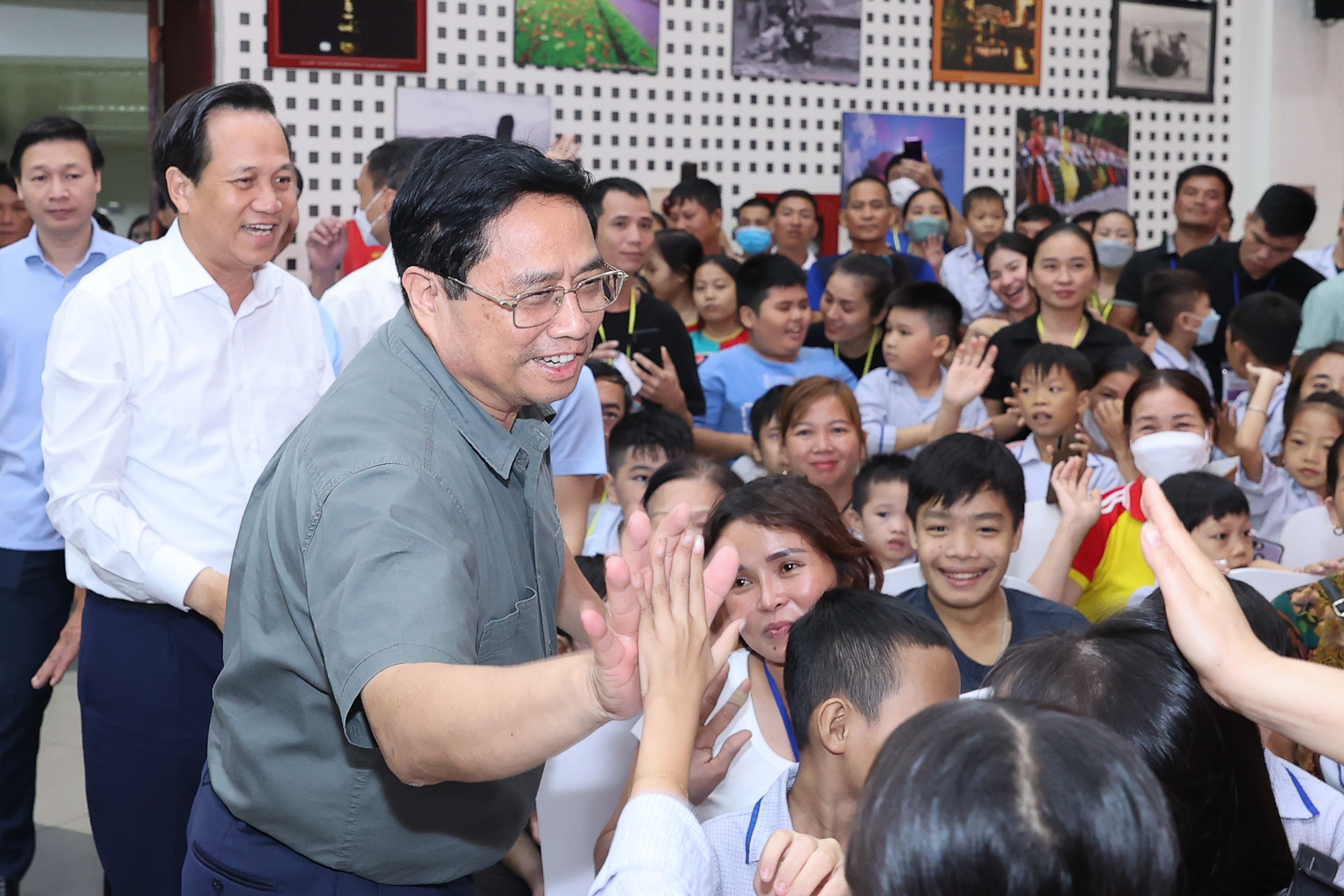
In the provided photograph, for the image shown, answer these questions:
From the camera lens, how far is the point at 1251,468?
382 centimetres

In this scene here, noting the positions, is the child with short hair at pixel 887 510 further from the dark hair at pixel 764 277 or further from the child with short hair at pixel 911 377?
the dark hair at pixel 764 277

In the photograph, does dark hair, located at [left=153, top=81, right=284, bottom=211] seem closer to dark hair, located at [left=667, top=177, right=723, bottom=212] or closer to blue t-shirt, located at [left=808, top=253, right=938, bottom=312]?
blue t-shirt, located at [left=808, top=253, right=938, bottom=312]

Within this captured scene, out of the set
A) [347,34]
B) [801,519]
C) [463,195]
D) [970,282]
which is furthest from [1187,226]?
[463,195]

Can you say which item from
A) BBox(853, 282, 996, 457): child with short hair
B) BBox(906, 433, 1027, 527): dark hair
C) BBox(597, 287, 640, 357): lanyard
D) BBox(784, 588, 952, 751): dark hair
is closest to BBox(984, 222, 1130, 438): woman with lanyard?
BBox(853, 282, 996, 457): child with short hair

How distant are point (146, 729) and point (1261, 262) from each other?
15.7ft

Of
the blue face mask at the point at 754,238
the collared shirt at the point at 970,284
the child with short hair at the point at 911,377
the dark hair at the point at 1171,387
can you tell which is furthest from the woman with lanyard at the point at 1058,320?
the blue face mask at the point at 754,238

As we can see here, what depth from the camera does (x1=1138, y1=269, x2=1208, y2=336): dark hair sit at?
4.84 metres

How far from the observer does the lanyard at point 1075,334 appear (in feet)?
14.4

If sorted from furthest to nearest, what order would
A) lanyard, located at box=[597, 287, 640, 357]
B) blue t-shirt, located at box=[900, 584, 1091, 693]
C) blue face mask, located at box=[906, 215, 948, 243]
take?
blue face mask, located at box=[906, 215, 948, 243] → lanyard, located at box=[597, 287, 640, 357] → blue t-shirt, located at box=[900, 584, 1091, 693]

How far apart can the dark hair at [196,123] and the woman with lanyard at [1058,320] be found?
2890mm

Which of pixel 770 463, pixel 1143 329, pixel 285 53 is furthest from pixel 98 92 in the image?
pixel 1143 329

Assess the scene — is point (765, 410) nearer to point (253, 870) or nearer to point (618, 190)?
point (618, 190)

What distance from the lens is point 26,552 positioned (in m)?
2.89

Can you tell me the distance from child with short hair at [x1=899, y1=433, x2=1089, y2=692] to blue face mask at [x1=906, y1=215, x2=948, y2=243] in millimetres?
3277
